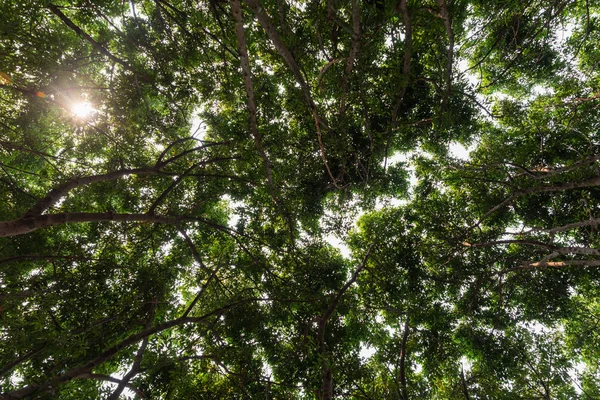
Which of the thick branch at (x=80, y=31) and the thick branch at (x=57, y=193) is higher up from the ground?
the thick branch at (x=80, y=31)

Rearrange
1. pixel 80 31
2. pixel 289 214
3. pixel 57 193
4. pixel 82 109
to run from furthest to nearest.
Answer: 1. pixel 289 214
2. pixel 82 109
3. pixel 57 193
4. pixel 80 31

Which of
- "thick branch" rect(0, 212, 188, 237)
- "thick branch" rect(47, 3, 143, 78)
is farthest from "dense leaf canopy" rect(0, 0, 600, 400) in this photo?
"thick branch" rect(47, 3, 143, 78)

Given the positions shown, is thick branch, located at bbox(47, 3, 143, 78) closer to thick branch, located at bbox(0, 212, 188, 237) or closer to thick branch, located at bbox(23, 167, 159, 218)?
thick branch, located at bbox(23, 167, 159, 218)

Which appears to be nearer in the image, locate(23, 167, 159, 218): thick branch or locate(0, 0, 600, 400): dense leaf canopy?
locate(23, 167, 159, 218): thick branch

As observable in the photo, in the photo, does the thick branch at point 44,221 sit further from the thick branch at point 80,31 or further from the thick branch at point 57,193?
the thick branch at point 80,31

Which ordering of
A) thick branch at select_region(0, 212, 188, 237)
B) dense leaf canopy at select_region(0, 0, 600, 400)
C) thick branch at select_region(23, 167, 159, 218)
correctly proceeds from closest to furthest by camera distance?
1. thick branch at select_region(0, 212, 188, 237)
2. thick branch at select_region(23, 167, 159, 218)
3. dense leaf canopy at select_region(0, 0, 600, 400)

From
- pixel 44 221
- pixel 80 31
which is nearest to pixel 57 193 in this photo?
pixel 44 221

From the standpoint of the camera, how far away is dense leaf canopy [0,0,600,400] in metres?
5.30

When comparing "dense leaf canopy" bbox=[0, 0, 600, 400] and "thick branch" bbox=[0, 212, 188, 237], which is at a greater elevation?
"dense leaf canopy" bbox=[0, 0, 600, 400]

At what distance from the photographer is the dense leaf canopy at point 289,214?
17.4 ft

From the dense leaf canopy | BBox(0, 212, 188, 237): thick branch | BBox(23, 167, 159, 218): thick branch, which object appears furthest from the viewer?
the dense leaf canopy

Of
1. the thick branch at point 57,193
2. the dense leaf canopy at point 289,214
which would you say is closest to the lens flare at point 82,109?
the dense leaf canopy at point 289,214

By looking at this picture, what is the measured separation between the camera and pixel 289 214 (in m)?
7.17

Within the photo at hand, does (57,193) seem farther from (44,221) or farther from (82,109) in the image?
(82,109)
